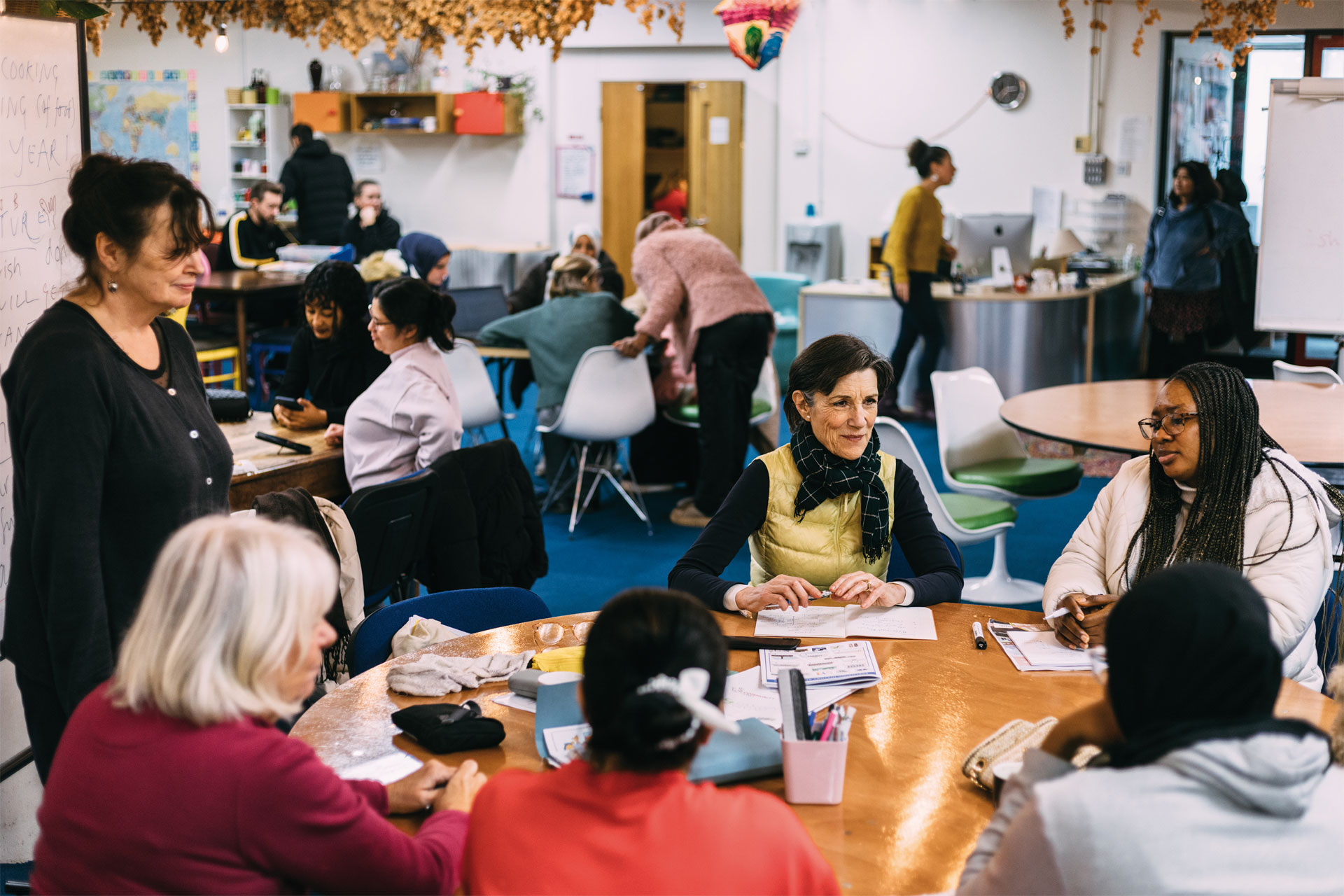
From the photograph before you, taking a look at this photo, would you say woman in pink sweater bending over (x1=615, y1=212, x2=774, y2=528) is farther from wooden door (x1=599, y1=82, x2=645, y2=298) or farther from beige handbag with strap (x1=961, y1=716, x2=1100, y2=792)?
wooden door (x1=599, y1=82, x2=645, y2=298)

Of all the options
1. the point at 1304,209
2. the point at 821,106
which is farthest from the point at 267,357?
the point at 1304,209

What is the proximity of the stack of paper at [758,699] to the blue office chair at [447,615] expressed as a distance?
61cm

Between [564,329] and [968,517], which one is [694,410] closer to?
[564,329]

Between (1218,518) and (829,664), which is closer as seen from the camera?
(829,664)

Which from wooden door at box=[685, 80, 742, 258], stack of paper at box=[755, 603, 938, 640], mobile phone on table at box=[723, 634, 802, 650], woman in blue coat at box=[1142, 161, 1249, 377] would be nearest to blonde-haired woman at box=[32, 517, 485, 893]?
mobile phone on table at box=[723, 634, 802, 650]

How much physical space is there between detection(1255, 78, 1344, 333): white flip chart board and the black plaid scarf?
3319 millimetres

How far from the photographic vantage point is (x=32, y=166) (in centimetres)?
252

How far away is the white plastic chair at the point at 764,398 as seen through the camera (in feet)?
20.1

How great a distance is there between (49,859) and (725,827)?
757 mm

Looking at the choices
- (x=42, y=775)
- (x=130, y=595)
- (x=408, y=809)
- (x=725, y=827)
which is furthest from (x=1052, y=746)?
(x=42, y=775)

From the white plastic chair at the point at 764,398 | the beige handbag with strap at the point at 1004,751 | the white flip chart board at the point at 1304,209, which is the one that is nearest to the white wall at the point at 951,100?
the white plastic chair at the point at 764,398

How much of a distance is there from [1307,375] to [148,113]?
1091 centimetres

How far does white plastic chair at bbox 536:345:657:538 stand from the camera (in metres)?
5.57

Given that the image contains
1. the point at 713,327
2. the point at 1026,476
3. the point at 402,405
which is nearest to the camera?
the point at 402,405
